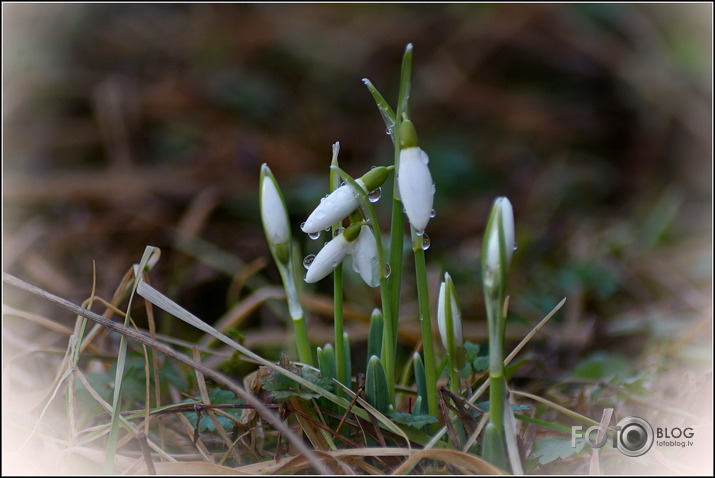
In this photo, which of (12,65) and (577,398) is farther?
(12,65)

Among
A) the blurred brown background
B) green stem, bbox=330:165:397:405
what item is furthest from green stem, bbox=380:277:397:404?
the blurred brown background

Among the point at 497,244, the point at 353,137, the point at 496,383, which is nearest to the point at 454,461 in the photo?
the point at 496,383

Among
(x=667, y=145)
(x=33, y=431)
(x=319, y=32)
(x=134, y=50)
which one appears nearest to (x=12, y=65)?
(x=134, y=50)

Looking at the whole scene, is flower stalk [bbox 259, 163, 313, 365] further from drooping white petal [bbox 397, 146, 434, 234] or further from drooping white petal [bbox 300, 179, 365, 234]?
drooping white petal [bbox 397, 146, 434, 234]

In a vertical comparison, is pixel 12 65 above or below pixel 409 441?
above

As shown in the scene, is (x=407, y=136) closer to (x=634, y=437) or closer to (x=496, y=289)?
(x=496, y=289)

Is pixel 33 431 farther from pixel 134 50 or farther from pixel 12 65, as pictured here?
pixel 134 50
